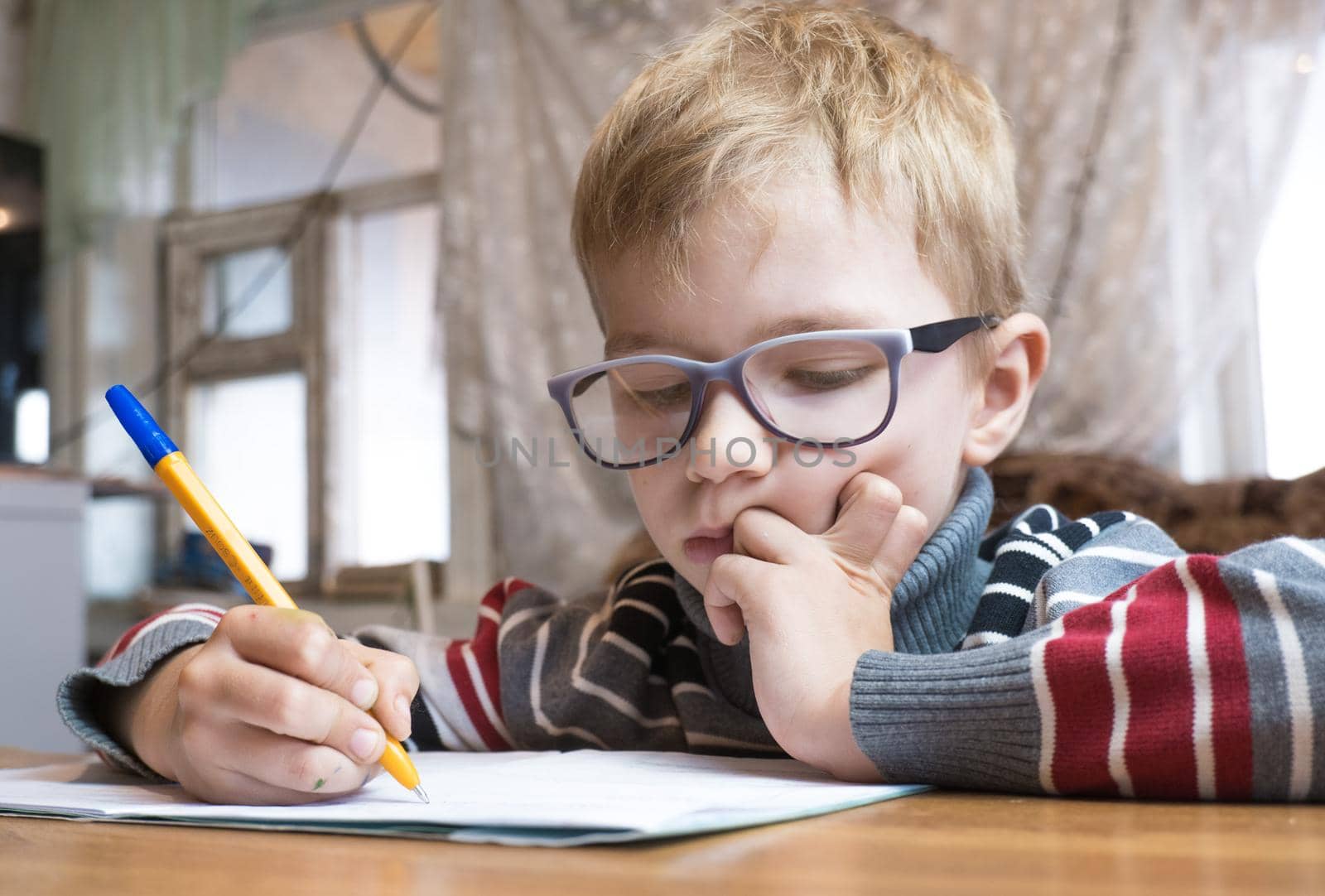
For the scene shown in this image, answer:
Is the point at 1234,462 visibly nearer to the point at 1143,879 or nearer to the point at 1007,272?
the point at 1007,272

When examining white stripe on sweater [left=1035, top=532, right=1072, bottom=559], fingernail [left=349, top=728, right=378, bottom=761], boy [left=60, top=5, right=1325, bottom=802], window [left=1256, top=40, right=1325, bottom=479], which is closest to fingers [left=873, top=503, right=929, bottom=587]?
boy [left=60, top=5, right=1325, bottom=802]

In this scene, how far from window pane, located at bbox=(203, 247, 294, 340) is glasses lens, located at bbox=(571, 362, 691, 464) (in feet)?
10.4

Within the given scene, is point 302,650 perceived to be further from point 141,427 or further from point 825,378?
point 825,378

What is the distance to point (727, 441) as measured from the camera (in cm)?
68

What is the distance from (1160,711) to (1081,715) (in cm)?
3

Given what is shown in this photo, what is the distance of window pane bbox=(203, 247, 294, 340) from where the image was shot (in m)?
3.81

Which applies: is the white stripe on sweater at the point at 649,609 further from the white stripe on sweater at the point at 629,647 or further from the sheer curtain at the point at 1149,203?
the sheer curtain at the point at 1149,203

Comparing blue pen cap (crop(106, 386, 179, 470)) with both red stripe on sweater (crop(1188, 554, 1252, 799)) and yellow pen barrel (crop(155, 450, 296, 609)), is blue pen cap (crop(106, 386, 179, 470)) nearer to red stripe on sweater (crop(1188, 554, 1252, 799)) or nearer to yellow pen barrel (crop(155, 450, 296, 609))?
yellow pen barrel (crop(155, 450, 296, 609))

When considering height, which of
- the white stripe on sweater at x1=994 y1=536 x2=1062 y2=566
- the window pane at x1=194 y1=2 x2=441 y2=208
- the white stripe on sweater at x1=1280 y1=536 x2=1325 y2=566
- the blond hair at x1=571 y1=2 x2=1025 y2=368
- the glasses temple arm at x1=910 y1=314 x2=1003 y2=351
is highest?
the window pane at x1=194 y1=2 x2=441 y2=208

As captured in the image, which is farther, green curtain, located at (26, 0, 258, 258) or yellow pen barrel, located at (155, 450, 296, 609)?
green curtain, located at (26, 0, 258, 258)

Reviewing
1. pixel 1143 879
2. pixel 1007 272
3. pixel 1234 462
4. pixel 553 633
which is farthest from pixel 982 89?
pixel 1234 462

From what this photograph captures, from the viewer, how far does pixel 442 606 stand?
3.42 metres

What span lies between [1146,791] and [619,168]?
0.54 meters

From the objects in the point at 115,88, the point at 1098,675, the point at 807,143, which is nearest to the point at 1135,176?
the point at 807,143
